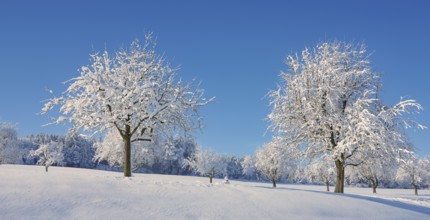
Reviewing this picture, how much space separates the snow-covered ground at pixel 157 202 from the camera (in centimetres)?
1105

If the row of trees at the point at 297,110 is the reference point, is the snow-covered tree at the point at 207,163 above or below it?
below

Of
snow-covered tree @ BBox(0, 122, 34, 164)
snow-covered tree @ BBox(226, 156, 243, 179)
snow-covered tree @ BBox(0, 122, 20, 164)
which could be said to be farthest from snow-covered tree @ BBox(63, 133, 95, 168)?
snow-covered tree @ BBox(0, 122, 20, 164)

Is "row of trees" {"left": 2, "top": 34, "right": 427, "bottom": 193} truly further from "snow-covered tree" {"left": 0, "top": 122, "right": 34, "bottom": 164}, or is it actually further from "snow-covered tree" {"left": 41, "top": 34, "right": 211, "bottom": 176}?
"snow-covered tree" {"left": 0, "top": 122, "right": 34, "bottom": 164}

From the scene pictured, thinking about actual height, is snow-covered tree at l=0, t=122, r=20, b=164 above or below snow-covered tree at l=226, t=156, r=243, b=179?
above

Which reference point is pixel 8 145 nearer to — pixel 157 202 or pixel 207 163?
pixel 207 163

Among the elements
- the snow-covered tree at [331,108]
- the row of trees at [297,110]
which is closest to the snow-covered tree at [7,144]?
the row of trees at [297,110]

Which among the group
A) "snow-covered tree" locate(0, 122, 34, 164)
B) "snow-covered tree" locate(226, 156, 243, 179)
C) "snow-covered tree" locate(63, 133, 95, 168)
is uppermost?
"snow-covered tree" locate(0, 122, 34, 164)

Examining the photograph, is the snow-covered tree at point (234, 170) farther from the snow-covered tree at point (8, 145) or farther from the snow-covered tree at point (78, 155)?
the snow-covered tree at point (8, 145)

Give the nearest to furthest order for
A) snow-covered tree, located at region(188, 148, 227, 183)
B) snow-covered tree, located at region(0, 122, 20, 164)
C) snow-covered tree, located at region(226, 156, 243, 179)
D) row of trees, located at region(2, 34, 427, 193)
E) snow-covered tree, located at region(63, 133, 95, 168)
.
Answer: row of trees, located at region(2, 34, 427, 193)
snow-covered tree, located at region(0, 122, 20, 164)
snow-covered tree, located at region(188, 148, 227, 183)
snow-covered tree, located at region(63, 133, 95, 168)
snow-covered tree, located at region(226, 156, 243, 179)

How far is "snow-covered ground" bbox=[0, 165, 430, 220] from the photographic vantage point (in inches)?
435

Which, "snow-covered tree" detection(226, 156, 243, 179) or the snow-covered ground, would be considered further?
"snow-covered tree" detection(226, 156, 243, 179)

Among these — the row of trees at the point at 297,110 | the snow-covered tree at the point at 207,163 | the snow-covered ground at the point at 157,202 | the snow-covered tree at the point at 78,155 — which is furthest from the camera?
the snow-covered tree at the point at 78,155

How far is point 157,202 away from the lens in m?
12.7

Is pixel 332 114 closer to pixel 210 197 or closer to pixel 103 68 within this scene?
pixel 210 197
